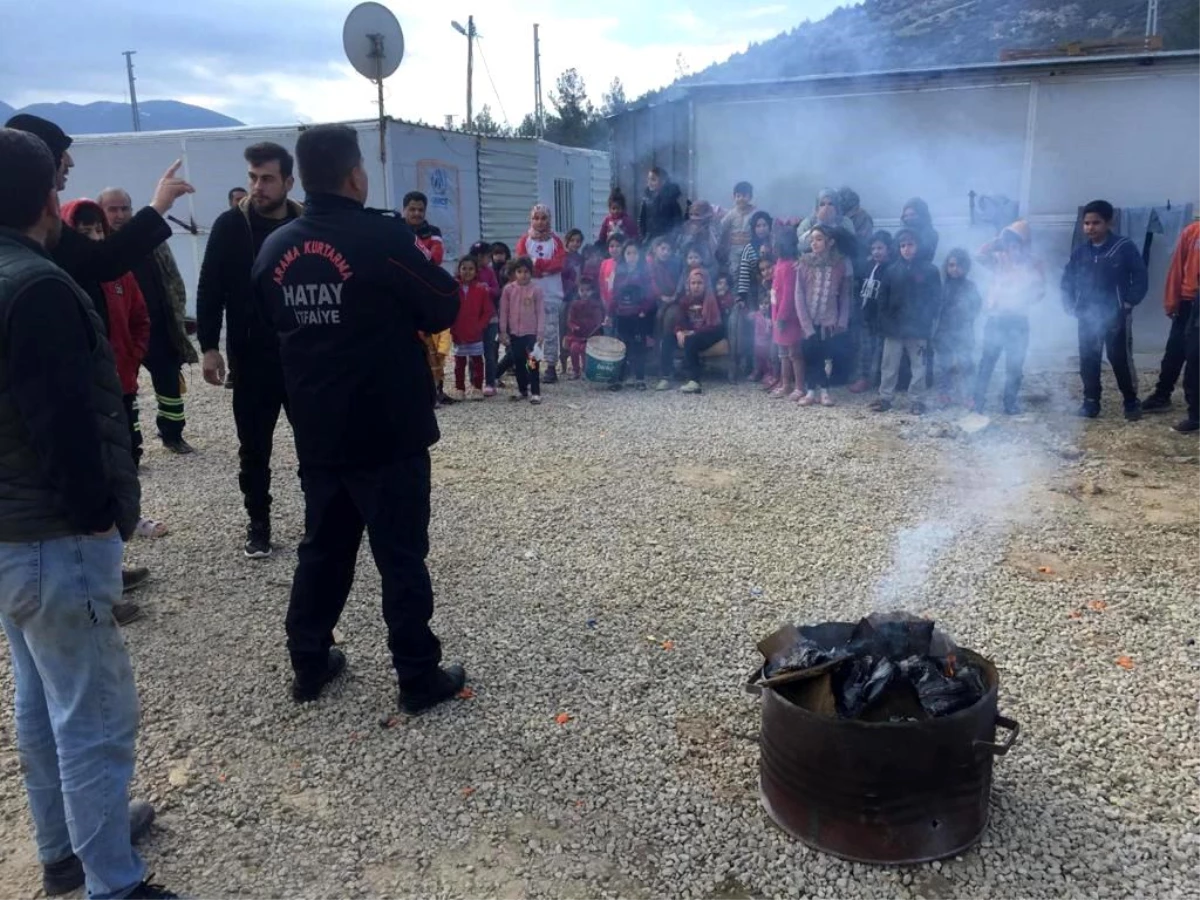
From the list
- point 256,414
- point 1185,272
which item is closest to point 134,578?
point 256,414

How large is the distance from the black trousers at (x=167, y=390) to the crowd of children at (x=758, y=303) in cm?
235

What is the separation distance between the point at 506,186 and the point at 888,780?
44.6ft

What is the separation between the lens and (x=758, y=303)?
32.0 feet

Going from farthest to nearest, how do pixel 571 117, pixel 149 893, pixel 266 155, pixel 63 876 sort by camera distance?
pixel 571 117, pixel 266 155, pixel 63 876, pixel 149 893

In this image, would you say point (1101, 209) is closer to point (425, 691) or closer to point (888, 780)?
point (888, 780)

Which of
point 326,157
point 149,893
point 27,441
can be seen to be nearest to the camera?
point 27,441

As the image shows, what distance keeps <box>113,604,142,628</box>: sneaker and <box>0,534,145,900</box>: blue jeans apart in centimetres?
186

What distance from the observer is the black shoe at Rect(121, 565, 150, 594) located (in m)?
4.65

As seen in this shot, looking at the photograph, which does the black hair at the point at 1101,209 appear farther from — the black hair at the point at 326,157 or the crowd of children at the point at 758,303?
the black hair at the point at 326,157

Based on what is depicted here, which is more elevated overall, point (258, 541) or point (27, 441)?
point (27, 441)

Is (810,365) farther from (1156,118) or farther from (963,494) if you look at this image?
(1156,118)

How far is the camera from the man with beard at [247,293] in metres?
4.31

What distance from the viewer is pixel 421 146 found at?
12852mm

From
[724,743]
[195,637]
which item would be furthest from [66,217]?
[724,743]
